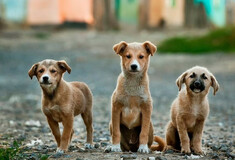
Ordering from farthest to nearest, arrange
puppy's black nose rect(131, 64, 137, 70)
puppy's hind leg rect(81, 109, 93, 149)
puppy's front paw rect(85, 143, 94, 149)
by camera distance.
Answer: puppy's hind leg rect(81, 109, 93, 149) < puppy's front paw rect(85, 143, 94, 149) < puppy's black nose rect(131, 64, 137, 70)

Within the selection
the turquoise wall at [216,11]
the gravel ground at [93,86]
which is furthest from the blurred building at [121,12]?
the gravel ground at [93,86]

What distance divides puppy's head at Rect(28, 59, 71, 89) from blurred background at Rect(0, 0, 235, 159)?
0.83 m

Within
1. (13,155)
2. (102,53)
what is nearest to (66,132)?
(13,155)

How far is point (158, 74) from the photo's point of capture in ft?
61.8

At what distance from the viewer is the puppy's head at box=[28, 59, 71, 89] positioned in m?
6.68

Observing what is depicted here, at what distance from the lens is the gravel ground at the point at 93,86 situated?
7.75 m

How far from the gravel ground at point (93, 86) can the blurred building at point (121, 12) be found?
1174mm

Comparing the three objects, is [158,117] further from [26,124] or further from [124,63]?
[124,63]

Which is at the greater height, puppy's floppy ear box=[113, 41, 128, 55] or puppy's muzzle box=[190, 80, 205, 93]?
puppy's floppy ear box=[113, 41, 128, 55]

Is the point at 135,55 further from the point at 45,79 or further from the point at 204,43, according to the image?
the point at 204,43

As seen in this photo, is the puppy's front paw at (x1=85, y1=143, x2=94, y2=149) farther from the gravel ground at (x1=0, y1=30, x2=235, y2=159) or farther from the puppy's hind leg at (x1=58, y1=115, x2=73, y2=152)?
the puppy's hind leg at (x1=58, y1=115, x2=73, y2=152)

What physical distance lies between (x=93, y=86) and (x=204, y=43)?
8710mm

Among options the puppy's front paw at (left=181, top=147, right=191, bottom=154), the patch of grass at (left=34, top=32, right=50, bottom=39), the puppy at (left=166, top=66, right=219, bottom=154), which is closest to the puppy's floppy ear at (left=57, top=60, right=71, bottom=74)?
the puppy at (left=166, top=66, right=219, bottom=154)

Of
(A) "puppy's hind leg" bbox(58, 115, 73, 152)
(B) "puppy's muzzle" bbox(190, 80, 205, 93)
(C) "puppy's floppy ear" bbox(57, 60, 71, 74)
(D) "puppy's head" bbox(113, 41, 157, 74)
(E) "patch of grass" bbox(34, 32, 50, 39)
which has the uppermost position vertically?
(D) "puppy's head" bbox(113, 41, 157, 74)
